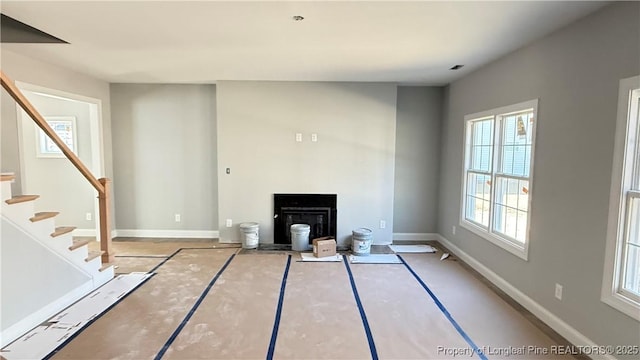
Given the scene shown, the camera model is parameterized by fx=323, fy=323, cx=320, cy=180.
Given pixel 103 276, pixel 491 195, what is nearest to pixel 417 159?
pixel 491 195

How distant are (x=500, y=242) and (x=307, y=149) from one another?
2.92 metres

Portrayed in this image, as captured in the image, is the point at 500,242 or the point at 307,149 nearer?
the point at 500,242

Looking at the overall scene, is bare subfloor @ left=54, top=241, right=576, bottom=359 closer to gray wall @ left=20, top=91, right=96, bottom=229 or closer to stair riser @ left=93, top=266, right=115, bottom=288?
stair riser @ left=93, top=266, right=115, bottom=288

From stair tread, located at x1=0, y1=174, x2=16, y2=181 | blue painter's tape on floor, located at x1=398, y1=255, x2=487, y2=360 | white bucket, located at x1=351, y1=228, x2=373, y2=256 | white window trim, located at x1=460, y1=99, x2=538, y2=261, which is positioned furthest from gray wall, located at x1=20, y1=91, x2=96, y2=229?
white window trim, located at x1=460, y1=99, x2=538, y2=261

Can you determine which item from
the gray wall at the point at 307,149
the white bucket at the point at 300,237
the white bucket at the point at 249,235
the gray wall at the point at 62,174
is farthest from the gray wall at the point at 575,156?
the gray wall at the point at 62,174

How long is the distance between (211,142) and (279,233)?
1.90 metres

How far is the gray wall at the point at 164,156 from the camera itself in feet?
17.5

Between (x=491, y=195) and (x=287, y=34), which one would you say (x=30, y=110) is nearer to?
(x=287, y=34)

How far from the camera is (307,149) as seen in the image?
510 cm

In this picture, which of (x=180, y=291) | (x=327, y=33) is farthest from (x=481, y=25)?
(x=180, y=291)

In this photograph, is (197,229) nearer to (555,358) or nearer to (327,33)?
(327,33)

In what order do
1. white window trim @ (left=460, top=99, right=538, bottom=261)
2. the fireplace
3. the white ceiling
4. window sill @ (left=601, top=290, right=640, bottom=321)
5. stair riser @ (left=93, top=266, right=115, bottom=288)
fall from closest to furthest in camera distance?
window sill @ (left=601, top=290, right=640, bottom=321), the white ceiling, white window trim @ (left=460, top=99, right=538, bottom=261), stair riser @ (left=93, top=266, right=115, bottom=288), the fireplace

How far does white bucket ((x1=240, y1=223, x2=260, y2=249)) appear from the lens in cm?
487

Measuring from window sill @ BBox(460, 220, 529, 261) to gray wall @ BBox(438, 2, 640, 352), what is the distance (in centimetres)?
7
